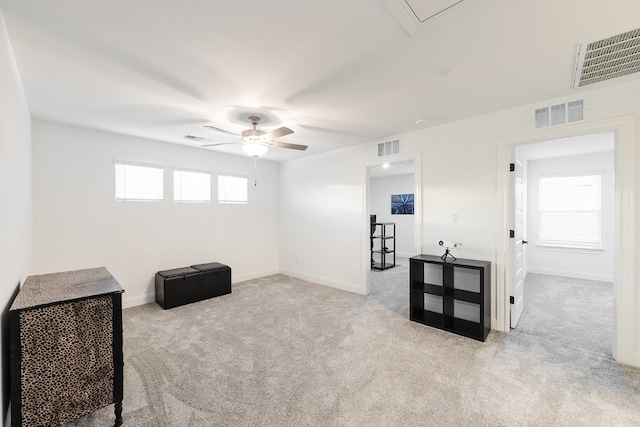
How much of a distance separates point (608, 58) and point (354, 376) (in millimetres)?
3275

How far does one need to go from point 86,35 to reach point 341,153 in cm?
375

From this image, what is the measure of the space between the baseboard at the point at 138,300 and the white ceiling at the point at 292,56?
2636mm

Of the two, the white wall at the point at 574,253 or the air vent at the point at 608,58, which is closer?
the air vent at the point at 608,58

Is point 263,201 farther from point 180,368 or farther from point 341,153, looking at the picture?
point 180,368

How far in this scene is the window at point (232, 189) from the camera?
208 inches

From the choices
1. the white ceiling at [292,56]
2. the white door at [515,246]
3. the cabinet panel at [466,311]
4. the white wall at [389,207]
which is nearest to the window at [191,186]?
the white ceiling at [292,56]

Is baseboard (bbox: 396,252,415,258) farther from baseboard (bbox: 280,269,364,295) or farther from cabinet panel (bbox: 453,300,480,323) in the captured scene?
cabinet panel (bbox: 453,300,480,323)

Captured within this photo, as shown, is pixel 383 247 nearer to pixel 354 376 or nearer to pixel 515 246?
pixel 515 246

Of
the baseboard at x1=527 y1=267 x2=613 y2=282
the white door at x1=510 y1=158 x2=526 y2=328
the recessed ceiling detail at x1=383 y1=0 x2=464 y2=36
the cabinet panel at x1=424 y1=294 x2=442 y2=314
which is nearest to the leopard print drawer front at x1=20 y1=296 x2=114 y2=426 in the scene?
the recessed ceiling detail at x1=383 y1=0 x2=464 y2=36

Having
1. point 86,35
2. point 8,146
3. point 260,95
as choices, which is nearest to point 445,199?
point 260,95

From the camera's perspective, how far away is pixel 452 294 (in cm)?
326

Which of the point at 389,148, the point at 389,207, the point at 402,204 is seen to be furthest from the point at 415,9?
the point at 389,207

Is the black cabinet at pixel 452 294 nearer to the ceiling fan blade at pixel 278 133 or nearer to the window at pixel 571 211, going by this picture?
the ceiling fan blade at pixel 278 133

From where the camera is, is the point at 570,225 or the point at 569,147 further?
the point at 570,225
